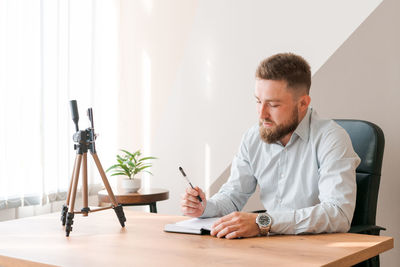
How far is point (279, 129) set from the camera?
2209 millimetres

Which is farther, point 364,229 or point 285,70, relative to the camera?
point 285,70

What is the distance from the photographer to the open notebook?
1.76m

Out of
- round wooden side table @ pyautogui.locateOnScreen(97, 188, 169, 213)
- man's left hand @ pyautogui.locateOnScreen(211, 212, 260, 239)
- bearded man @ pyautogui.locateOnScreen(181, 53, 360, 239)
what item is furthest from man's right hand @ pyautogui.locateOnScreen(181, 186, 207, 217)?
round wooden side table @ pyautogui.locateOnScreen(97, 188, 169, 213)

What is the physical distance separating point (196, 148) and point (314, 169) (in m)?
1.87

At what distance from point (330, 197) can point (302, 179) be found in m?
0.28

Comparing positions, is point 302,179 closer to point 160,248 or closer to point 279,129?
point 279,129

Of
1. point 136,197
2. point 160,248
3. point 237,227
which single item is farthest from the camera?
point 136,197

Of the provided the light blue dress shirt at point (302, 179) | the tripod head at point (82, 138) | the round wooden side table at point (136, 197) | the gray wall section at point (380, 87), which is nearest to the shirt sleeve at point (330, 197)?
the light blue dress shirt at point (302, 179)

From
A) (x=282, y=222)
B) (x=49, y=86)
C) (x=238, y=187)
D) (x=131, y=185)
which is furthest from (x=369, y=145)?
(x=49, y=86)

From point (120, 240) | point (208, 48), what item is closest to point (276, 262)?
point (120, 240)

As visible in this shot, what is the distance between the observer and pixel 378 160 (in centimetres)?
228

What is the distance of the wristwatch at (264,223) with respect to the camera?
1.73 metres

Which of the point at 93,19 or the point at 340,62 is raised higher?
the point at 93,19

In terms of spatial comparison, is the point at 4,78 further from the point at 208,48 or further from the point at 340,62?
the point at 340,62
